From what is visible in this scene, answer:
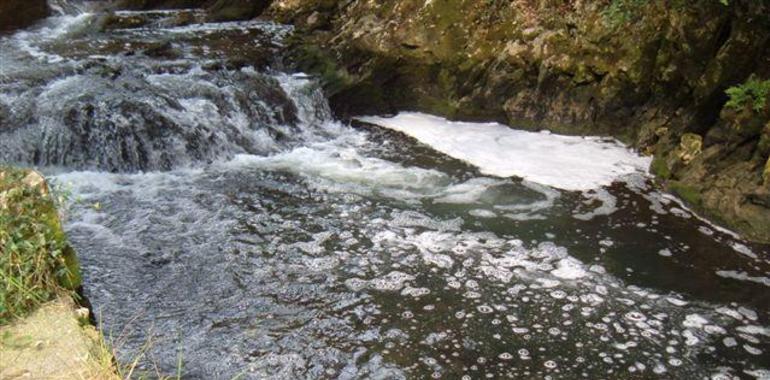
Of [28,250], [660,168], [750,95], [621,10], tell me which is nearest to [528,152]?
[660,168]

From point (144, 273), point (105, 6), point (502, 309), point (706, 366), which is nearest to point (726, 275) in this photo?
point (706, 366)

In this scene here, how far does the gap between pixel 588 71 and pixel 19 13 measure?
37.1 feet

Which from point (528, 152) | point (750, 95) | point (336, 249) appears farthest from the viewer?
point (528, 152)

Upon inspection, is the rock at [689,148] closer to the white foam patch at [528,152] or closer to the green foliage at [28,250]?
the white foam patch at [528,152]

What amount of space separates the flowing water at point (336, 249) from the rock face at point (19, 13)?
3.35 meters

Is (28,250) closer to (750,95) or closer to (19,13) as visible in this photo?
(750,95)

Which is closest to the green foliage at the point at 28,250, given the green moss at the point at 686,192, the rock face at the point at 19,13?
the green moss at the point at 686,192

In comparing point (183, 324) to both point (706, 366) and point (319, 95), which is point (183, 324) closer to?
point (706, 366)

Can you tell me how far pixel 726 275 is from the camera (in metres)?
6.34

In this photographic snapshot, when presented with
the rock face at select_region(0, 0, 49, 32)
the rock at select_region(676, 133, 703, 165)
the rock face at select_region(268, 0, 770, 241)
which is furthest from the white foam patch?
the rock face at select_region(0, 0, 49, 32)

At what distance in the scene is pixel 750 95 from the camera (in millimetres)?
7512

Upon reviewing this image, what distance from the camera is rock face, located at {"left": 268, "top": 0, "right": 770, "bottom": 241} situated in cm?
777

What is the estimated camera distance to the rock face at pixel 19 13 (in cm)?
1333

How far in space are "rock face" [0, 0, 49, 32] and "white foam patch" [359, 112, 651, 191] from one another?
315 inches
